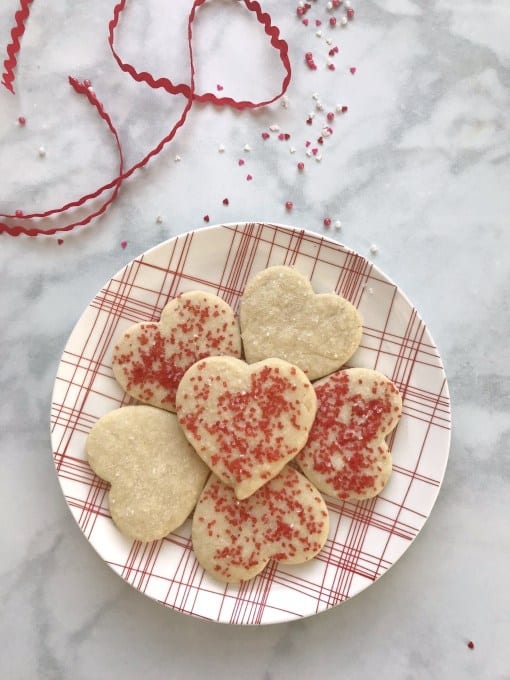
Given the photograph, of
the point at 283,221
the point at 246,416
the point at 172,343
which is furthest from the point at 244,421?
the point at 283,221

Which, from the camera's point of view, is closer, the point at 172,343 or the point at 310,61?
the point at 172,343

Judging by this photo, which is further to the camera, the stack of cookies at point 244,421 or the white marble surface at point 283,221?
the white marble surface at point 283,221

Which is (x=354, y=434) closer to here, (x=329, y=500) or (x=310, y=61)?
(x=329, y=500)

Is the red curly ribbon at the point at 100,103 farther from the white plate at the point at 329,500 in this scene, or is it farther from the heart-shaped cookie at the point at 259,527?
the heart-shaped cookie at the point at 259,527

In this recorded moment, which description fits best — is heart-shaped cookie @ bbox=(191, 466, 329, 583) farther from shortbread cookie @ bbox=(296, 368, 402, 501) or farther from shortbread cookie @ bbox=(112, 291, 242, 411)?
shortbread cookie @ bbox=(112, 291, 242, 411)

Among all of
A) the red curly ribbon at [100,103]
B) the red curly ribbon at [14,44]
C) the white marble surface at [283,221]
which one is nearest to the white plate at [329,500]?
the white marble surface at [283,221]

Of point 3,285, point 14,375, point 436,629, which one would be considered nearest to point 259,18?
point 3,285

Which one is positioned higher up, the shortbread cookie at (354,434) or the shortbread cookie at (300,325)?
the shortbread cookie at (300,325)
